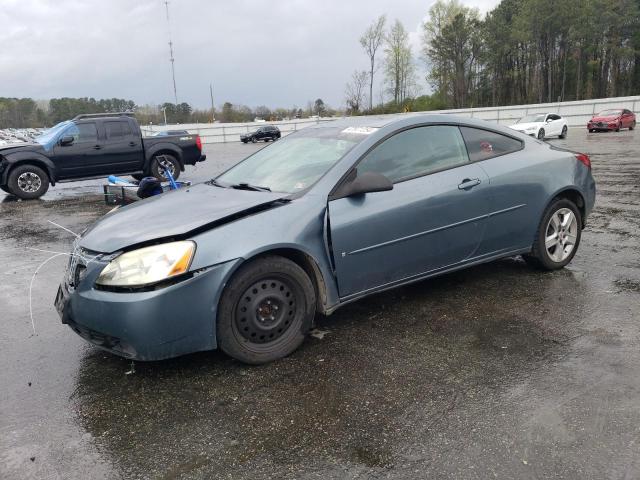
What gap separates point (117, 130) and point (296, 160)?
10.4 m

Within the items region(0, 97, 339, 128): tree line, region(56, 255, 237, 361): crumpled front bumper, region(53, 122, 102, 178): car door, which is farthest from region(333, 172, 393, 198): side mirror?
region(0, 97, 339, 128): tree line

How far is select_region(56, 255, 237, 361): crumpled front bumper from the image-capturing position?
298 cm

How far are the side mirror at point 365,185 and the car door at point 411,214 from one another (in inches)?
2.3

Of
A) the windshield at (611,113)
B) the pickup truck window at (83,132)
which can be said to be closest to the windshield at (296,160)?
the pickup truck window at (83,132)

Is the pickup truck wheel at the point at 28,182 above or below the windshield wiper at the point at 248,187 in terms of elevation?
below

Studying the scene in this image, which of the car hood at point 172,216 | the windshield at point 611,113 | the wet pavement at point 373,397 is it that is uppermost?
the windshield at point 611,113

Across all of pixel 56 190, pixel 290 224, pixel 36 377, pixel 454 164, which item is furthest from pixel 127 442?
pixel 56 190

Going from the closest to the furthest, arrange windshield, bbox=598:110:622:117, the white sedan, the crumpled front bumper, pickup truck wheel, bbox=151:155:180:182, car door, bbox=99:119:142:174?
the crumpled front bumper, car door, bbox=99:119:142:174, pickup truck wheel, bbox=151:155:180:182, the white sedan, windshield, bbox=598:110:622:117

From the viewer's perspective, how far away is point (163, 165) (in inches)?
544

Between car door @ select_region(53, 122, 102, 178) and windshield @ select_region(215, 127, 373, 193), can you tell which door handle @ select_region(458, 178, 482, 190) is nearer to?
windshield @ select_region(215, 127, 373, 193)

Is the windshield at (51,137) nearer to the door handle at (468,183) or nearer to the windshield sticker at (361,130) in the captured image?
the windshield sticker at (361,130)

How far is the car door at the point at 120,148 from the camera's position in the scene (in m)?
13.0

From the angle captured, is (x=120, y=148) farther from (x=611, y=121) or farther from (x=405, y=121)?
(x=611, y=121)

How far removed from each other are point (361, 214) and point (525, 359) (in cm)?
142
